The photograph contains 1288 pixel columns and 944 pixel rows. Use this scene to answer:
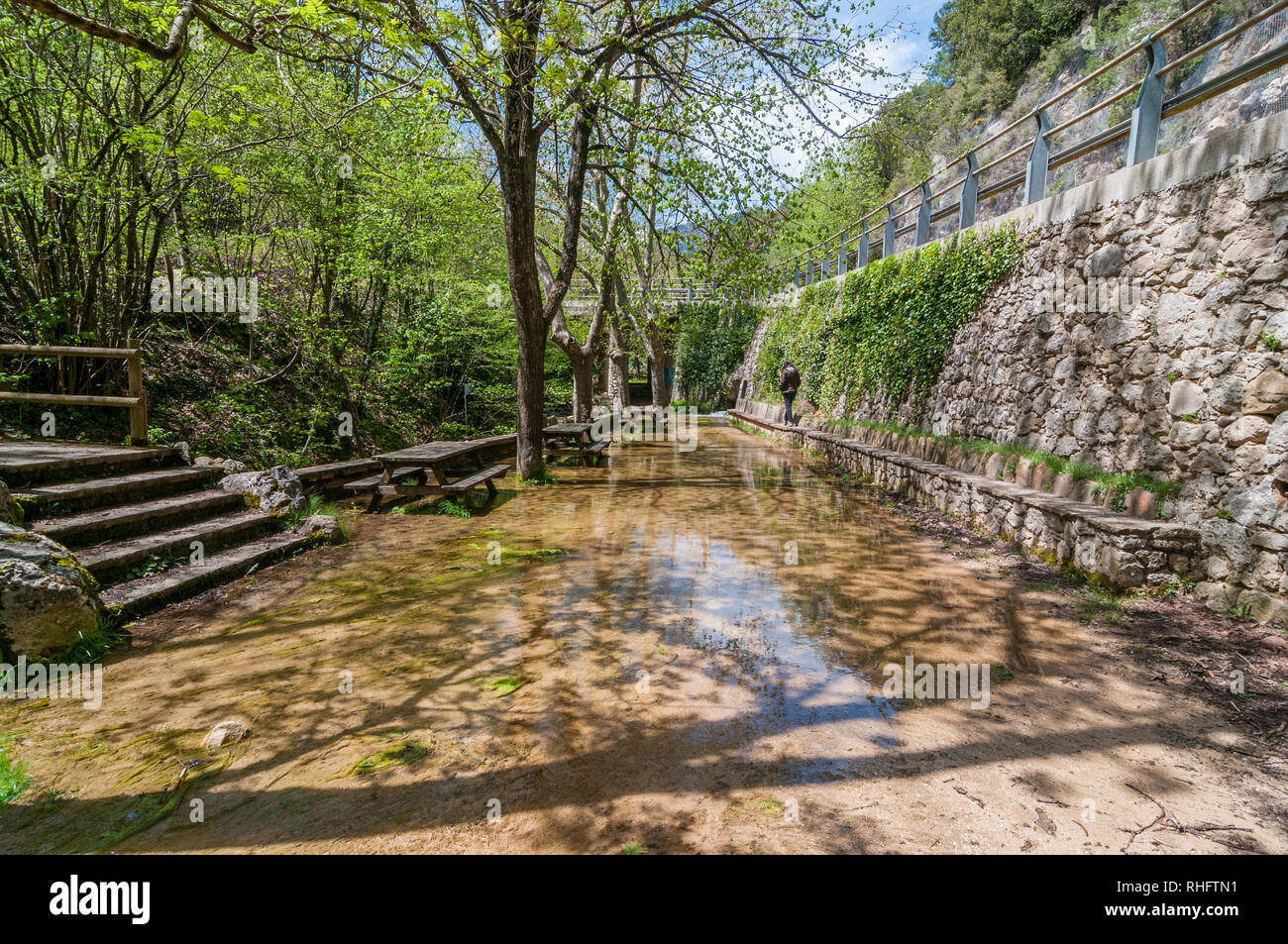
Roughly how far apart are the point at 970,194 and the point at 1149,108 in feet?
11.9

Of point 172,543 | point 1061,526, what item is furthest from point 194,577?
point 1061,526

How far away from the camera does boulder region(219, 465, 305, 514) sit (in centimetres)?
642

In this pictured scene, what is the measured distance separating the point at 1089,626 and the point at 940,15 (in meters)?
43.6

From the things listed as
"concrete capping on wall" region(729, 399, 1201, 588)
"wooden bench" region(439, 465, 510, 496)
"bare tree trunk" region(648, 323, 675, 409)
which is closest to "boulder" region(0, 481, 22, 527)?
"wooden bench" region(439, 465, 510, 496)

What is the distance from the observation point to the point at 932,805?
2.41 m

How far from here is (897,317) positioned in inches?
451

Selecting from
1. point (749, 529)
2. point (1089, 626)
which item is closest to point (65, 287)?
point (749, 529)

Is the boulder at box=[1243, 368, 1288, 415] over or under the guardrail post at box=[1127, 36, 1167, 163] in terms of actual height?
under

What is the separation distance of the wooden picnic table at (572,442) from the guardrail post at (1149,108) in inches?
321

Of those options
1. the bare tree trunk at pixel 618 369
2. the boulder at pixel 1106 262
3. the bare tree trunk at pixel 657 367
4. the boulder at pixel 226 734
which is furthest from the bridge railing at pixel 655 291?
the boulder at pixel 226 734

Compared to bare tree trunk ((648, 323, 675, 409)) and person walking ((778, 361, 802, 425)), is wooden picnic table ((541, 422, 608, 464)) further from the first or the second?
bare tree trunk ((648, 323, 675, 409))

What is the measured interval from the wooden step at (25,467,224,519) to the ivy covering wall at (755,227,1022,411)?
9559mm

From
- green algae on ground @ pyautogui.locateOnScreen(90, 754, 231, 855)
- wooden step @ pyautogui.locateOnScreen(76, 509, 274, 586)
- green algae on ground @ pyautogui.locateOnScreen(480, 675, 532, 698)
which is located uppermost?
wooden step @ pyautogui.locateOnScreen(76, 509, 274, 586)

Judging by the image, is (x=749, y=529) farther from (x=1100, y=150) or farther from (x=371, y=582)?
(x=1100, y=150)
